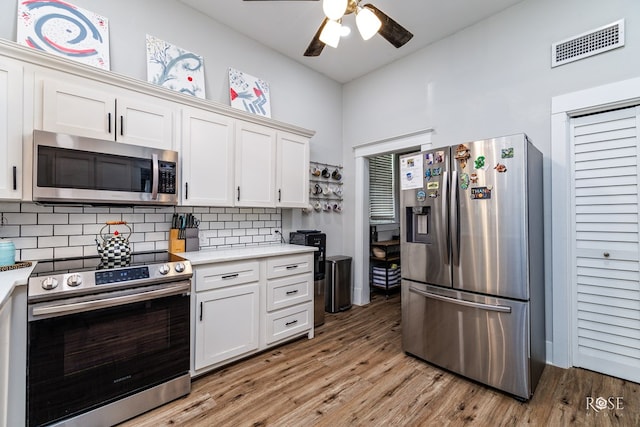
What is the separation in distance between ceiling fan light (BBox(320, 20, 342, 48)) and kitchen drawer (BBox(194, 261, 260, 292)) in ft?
6.10

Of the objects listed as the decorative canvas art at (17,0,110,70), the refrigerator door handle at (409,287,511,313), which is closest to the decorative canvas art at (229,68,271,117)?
the decorative canvas art at (17,0,110,70)

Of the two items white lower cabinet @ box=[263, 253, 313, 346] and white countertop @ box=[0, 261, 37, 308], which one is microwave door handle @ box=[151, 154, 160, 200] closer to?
white countertop @ box=[0, 261, 37, 308]

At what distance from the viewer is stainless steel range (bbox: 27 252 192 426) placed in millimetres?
1585

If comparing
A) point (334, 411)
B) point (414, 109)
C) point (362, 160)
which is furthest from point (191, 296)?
point (414, 109)

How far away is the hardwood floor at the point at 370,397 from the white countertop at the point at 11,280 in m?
1.05

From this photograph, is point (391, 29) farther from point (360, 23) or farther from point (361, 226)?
point (361, 226)

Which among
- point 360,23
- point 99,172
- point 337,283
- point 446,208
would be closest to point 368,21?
point 360,23

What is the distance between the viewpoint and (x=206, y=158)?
8.54 ft

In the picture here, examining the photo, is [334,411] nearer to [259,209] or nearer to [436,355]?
[436,355]

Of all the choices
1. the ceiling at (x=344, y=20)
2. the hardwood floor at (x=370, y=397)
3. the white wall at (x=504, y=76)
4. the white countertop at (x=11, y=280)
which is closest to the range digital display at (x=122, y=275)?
the white countertop at (x=11, y=280)

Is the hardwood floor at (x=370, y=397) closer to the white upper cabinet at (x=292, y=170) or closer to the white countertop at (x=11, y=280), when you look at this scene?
the white countertop at (x=11, y=280)

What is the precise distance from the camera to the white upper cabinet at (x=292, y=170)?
125 inches

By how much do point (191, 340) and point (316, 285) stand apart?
1529mm

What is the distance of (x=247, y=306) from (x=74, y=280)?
1.24 m
